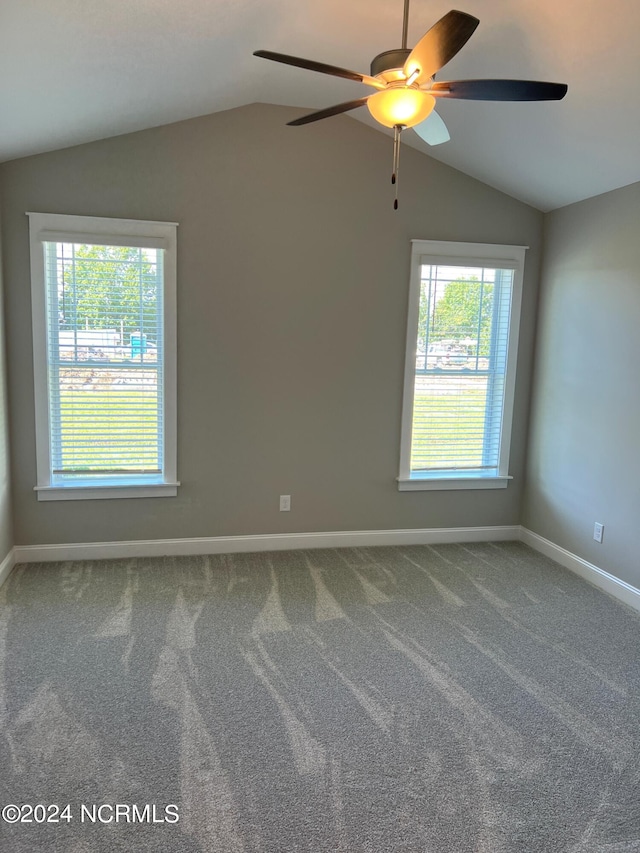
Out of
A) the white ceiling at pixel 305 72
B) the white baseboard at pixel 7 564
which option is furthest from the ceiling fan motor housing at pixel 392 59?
the white baseboard at pixel 7 564

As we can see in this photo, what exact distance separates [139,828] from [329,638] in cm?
132

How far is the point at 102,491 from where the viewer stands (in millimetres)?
3684

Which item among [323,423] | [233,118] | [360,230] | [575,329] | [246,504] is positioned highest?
[233,118]

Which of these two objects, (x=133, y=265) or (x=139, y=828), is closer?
(x=139, y=828)

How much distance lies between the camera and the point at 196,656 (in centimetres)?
263

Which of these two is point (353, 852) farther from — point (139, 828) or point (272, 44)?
point (272, 44)

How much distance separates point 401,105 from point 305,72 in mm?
1565

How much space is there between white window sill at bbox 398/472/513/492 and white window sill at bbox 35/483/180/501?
1756 millimetres

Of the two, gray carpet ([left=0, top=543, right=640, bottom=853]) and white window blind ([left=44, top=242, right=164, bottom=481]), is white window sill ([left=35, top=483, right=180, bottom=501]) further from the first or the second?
gray carpet ([left=0, top=543, right=640, bottom=853])

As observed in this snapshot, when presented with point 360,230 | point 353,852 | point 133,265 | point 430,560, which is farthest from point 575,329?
point 353,852

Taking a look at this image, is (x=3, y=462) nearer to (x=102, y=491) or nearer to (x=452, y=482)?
(x=102, y=491)

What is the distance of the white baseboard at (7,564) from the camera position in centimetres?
336

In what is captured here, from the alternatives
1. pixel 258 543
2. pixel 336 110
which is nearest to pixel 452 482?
pixel 258 543

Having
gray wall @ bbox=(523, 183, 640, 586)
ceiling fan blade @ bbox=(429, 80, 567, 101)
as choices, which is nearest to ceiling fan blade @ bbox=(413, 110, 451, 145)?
ceiling fan blade @ bbox=(429, 80, 567, 101)
